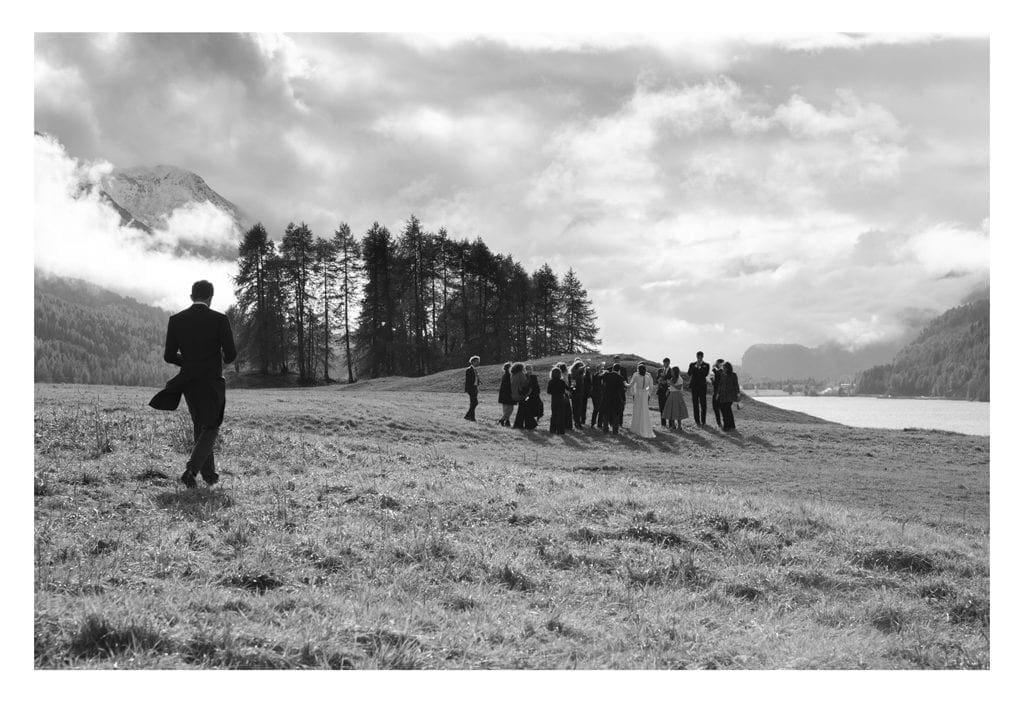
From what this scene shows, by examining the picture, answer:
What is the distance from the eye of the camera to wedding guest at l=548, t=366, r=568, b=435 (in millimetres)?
24500

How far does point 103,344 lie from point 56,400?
97.2 m

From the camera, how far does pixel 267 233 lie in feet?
225

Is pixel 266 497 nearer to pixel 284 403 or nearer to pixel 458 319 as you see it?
pixel 284 403

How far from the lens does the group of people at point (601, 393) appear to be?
981 inches

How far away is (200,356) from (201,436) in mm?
1047

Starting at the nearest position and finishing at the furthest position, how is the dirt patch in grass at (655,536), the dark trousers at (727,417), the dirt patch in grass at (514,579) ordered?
1. the dirt patch in grass at (514,579)
2. the dirt patch in grass at (655,536)
3. the dark trousers at (727,417)

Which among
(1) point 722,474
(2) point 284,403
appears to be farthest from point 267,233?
(1) point 722,474

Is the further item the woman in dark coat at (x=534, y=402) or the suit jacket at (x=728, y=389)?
the suit jacket at (x=728, y=389)

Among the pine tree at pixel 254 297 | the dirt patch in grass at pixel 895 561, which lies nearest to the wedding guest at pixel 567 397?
the dirt patch in grass at pixel 895 561

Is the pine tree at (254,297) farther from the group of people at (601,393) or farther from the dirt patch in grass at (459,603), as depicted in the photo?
the dirt patch in grass at (459,603)

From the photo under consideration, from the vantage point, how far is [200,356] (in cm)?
866

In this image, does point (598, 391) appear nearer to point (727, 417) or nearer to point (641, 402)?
point (641, 402)

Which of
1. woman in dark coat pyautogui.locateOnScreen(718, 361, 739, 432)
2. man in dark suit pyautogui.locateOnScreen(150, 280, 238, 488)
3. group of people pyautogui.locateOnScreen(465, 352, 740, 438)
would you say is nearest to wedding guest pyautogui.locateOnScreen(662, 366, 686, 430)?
group of people pyautogui.locateOnScreen(465, 352, 740, 438)

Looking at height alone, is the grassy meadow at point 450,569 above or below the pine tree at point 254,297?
below
